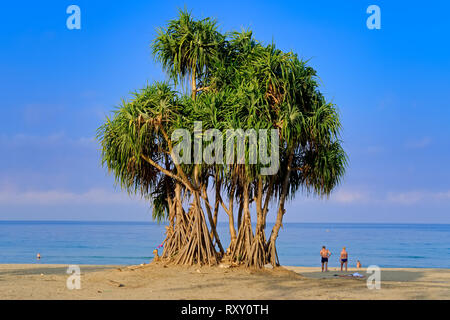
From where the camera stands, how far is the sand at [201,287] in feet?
35.7

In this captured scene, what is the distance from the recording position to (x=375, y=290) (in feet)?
39.3

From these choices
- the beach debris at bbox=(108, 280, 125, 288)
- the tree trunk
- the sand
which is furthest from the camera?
the tree trunk

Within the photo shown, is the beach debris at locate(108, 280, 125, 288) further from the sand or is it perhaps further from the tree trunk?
the tree trunk

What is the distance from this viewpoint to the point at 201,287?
1202 centimetres

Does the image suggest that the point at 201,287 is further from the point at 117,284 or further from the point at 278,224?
the point at 278,224

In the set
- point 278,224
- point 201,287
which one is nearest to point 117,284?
point 201,287

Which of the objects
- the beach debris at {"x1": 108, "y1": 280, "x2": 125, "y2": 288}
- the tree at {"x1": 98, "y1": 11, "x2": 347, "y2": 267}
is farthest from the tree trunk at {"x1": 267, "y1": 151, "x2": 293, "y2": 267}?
the beach debris at {"x1": 108, "y1": 280, "x2": 125, "y2": 288}

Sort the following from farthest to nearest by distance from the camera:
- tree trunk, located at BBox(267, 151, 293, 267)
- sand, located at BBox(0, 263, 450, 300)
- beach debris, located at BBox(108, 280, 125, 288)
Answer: tree trunk, located at BBox(267, 151, 293, 267)
beach debris, located at BBox(108, 280, 125, 288)
sand, located at BBox(0, 263, 450, 300)

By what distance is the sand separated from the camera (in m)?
10.9

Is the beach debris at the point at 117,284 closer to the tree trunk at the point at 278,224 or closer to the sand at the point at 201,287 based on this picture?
the sand at the point at 201,287

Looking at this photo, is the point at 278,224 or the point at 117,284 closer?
the point at 117,284

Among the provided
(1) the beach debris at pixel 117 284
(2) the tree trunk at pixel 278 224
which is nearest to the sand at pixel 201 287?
(1) the beach debris at pixel 117 284
